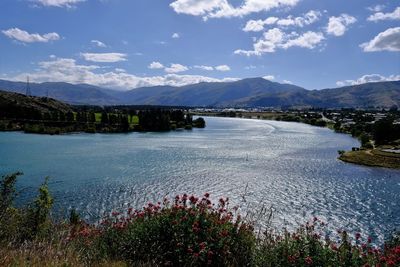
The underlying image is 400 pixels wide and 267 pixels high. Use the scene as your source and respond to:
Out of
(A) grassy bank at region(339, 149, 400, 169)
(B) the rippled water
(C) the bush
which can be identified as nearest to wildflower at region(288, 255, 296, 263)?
(C) the bush

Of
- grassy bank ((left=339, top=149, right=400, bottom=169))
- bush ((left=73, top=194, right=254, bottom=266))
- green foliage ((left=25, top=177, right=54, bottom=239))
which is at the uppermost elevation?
bush ((left=73, top=194, right=254, bottom=266))

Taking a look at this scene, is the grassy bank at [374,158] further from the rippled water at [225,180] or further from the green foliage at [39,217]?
the green foliage at [39,217]

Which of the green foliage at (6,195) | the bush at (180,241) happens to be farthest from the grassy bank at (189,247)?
the green foliage at (6,195)

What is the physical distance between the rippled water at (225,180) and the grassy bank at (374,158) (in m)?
3.93

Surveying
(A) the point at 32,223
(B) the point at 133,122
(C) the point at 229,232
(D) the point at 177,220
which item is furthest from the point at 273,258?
(B) the point at 133,122

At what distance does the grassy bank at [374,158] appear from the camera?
261ft

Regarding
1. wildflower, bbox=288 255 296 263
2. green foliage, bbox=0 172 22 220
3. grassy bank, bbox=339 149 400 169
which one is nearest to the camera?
wildflower, bbox=288 255 296 263

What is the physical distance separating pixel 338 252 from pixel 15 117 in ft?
628

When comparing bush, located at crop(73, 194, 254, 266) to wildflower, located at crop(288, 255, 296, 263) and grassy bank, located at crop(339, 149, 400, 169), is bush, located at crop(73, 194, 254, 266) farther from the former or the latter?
grassy bank, located at crop(339, 149, 400, 169)

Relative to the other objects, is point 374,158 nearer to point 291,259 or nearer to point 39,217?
point 39,217

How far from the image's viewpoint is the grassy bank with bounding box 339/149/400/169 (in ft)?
261

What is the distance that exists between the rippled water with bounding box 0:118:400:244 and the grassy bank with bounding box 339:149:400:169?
3.93m

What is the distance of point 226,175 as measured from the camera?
64.1 meters

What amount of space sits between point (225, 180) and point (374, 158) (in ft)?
142
